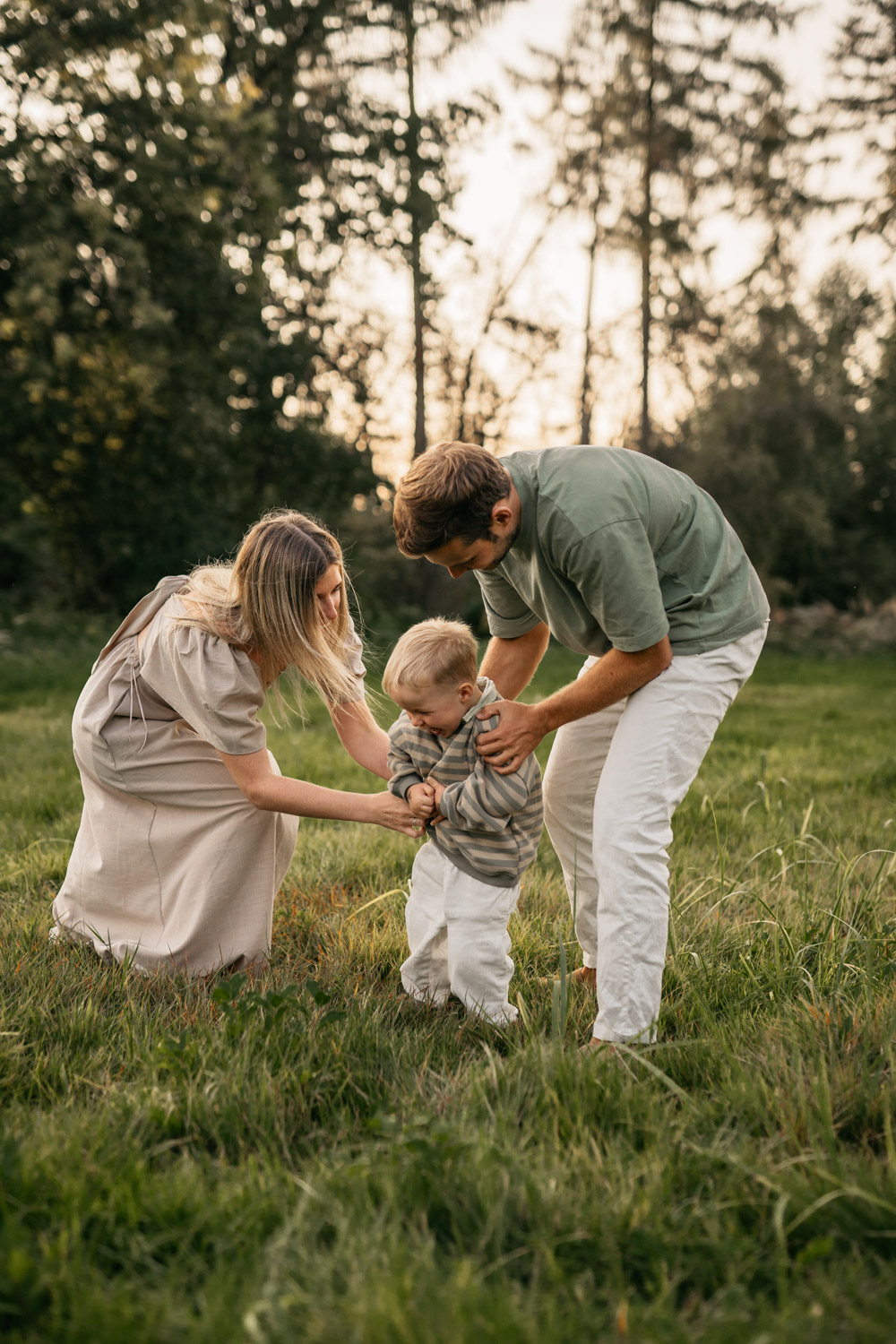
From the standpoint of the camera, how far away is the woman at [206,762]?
317 centimetres

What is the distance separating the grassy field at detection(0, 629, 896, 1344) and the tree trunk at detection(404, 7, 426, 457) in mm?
16113

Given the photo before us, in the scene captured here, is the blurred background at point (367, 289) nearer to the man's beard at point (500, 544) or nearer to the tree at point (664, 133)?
the tree at point (664, 133)

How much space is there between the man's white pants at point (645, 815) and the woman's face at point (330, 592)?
1038mm

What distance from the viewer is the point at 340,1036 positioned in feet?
8.63

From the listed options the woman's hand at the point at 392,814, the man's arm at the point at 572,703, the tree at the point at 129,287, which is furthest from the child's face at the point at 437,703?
the tree at the point at 129,287

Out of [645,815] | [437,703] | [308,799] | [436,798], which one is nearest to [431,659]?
[437,703]

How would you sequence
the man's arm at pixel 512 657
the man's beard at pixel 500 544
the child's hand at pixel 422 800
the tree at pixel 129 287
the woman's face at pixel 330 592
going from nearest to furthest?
the man's beard at pixel 500 544, the child's hand at pixel 422 800, the woman's face at pixel 330 592, the man's arm at pixel 512 657, the tree at pixel 129 287

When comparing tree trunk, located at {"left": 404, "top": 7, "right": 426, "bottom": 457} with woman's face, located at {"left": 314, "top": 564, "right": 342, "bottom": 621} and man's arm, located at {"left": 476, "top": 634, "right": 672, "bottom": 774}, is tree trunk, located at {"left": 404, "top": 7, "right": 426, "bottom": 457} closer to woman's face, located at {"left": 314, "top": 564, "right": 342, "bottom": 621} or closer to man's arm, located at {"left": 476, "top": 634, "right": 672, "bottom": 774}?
woman's face, located at {"left": 314, "top": 564, "right": 342, "bottom": 621}

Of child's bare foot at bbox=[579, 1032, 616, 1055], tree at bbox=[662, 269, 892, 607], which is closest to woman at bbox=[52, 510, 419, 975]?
child's bare foot at bbox=[579, 1032, 616, 1055]

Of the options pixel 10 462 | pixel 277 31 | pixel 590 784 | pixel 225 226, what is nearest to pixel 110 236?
pixel 225 226

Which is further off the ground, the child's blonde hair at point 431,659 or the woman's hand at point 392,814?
the child's blonde hair at point 431,659

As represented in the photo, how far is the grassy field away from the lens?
1659 millimetres

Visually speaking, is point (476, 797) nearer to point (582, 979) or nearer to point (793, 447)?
point (582, 979)

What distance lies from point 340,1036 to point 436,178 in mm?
20195
